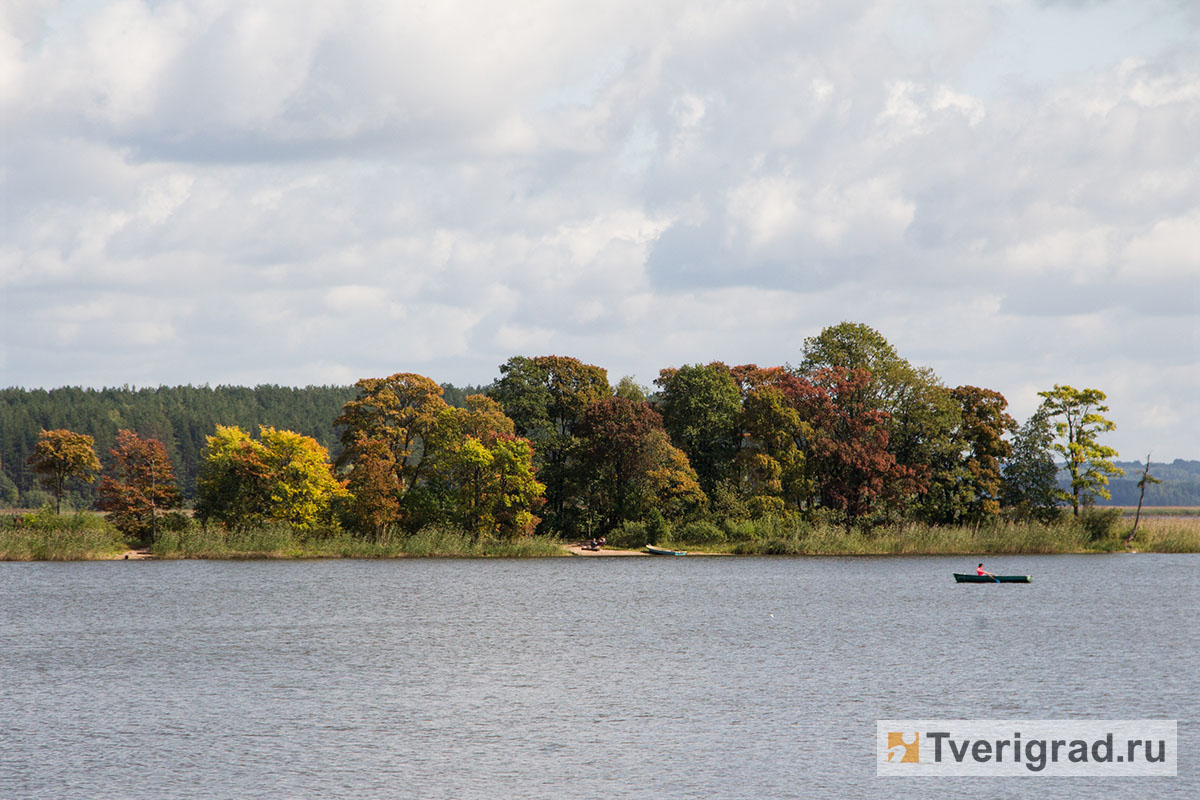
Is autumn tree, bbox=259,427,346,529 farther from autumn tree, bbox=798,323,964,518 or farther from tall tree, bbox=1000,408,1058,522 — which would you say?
tall tree, bbox=1000,408,1058,522

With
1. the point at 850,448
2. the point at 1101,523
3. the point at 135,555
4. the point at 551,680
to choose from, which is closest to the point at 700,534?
the point at 850,448

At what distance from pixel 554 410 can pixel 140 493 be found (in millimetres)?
33718

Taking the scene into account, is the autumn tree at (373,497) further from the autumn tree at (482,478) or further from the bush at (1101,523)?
the bush at (1101,523)

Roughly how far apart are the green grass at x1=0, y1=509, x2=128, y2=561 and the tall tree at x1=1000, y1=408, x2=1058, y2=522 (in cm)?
6697

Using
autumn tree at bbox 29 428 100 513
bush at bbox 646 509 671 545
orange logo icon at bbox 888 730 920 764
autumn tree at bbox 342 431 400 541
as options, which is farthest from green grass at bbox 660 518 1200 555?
orange logo icon at bbox 888 730 920 764

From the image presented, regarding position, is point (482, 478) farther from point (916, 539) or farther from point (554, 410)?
point (916, 539)

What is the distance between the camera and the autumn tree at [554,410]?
100 m

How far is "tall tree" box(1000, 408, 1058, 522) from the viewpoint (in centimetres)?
9812

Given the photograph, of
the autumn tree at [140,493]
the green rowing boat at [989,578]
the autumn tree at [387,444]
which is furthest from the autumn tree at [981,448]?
the autumn tree at [140,493]

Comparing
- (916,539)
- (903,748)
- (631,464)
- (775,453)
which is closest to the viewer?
(903,748)

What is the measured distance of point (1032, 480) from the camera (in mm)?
98312

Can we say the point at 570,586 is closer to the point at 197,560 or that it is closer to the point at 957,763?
the point at 197,560

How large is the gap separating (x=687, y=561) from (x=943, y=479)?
22.6 metres

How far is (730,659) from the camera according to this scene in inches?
1735
